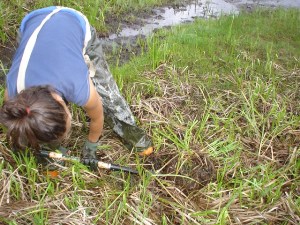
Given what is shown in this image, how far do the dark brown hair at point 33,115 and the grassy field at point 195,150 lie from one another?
531 millimetres

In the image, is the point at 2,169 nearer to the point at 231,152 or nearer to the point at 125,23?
the point at 231,152

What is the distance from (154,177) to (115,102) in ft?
2.08

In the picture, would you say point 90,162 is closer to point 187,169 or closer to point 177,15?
point 187,169

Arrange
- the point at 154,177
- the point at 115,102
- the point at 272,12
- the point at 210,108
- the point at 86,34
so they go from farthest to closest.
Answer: the point at 272,12 < the point at 210,108 < the point at 115,102 < the point at 154,177 < the point at 86,34

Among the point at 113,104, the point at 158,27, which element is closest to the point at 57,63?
the point at 113,104

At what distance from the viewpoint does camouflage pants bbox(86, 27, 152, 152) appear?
2473 millimetres

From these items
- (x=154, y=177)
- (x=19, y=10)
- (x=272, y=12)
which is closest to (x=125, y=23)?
(x=19, y=10)

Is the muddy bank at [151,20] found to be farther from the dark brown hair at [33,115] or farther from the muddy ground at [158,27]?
the dark brown hair at [33,115]

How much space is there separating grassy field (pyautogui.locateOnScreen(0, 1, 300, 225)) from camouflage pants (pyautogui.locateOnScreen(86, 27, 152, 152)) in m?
0.11

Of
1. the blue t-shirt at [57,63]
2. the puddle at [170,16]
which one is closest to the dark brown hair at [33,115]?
the blue t-shirt at [57,63]

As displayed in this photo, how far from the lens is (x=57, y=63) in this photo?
5.92 ft

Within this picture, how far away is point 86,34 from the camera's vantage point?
2201 millimetres

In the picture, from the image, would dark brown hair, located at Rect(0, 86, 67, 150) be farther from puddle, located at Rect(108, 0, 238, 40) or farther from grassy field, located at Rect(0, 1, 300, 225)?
puddle, located at Rect(108, 0, 238, 40)

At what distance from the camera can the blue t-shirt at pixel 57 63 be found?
5.84 ft
